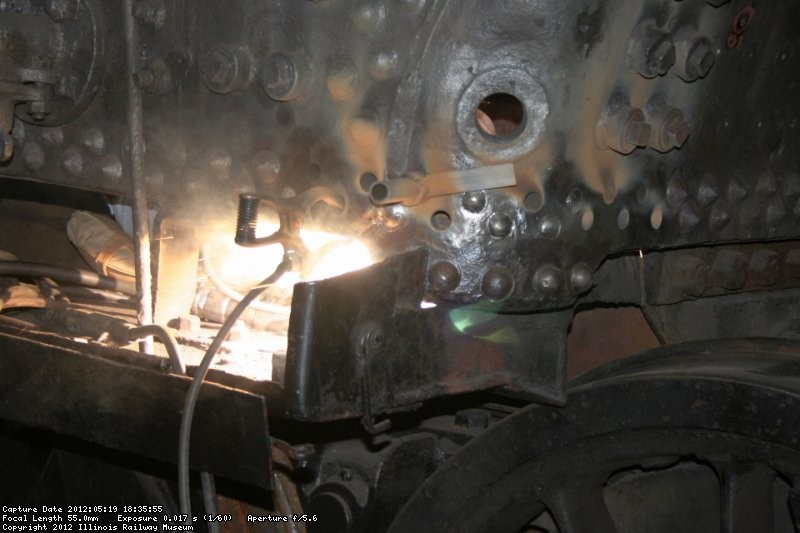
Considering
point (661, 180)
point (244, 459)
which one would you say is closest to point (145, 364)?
point (244, 459)

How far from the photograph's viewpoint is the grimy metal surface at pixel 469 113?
1.18 m

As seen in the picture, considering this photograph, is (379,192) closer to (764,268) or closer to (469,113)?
(469,113)

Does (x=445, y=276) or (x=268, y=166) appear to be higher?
(x=268, y=166)

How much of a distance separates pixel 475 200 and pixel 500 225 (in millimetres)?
47

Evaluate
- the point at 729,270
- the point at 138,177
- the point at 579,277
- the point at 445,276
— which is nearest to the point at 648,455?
the point at 579,277

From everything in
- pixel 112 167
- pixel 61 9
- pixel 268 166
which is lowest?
pixel 268 166

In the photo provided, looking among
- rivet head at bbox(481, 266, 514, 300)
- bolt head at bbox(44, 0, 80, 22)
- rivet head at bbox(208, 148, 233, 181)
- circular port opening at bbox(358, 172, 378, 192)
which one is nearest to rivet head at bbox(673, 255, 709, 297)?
rivet head at bbox(481, 266, 514, 300)

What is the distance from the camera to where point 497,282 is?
1.21m

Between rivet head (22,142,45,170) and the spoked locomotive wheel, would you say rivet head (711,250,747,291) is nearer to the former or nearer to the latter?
the spoked locomotive wheel

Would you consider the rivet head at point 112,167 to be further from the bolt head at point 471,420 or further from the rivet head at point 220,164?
the bolt head at point 471,420

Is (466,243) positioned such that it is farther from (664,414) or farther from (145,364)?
(145,364)

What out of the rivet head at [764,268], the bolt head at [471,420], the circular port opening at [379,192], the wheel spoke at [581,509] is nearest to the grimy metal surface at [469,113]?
the circular port opening at [379,192]

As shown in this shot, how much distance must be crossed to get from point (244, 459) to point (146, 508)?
0.76 metres

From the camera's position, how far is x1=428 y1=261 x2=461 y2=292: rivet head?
4.00 feet
